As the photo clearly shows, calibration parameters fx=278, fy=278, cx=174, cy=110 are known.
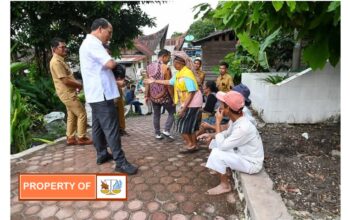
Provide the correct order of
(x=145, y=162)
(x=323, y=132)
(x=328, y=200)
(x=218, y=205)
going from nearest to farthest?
(x=328, y=200)
(x=218, y=205)
(x=145, y=162)
(x=323, y=132)

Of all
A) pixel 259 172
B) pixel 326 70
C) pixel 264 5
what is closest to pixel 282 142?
pixel 259 172

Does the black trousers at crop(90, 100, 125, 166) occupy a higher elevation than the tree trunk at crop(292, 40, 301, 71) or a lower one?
lower

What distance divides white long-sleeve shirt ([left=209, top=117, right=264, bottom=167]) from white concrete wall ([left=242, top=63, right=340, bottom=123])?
83.6 inches

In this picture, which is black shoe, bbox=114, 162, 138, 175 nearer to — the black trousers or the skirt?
the black trousers

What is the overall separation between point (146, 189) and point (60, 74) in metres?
2.11

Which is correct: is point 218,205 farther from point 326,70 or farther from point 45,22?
point 45,22

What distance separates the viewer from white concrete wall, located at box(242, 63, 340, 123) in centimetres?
436

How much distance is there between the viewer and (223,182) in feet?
9.11

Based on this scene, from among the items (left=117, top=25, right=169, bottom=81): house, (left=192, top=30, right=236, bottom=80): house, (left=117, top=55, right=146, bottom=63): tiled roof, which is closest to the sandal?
(left=192, top=30, right=236, bottom=80): house

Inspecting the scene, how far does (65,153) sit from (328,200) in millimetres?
3160

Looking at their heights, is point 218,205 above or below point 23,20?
below

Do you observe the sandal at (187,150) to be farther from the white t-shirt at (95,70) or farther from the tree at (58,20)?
the tree at (58,20)

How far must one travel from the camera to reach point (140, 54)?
26.9 metres

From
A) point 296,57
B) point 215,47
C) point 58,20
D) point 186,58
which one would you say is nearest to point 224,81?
point 296,57
